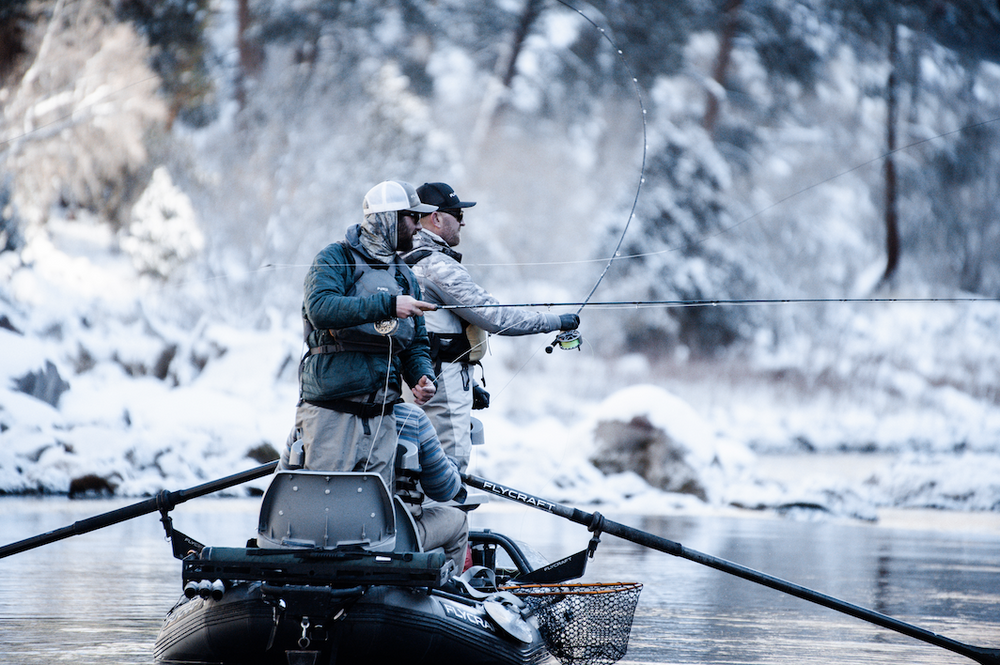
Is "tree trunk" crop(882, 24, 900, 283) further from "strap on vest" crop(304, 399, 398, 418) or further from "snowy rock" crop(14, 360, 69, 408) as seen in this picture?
"strap on vest" crop(304, 399, 398, 418)

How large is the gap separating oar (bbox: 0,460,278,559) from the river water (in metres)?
0.42

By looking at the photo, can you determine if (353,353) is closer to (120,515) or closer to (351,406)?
(351,406)

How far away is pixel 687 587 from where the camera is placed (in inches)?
296

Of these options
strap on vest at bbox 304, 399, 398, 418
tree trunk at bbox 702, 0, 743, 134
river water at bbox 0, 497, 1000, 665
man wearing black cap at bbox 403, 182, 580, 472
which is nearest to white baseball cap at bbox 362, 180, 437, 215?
strap on vest at bbox 304, 399, 398, 418

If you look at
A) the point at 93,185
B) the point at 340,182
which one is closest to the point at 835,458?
the point at 340,182

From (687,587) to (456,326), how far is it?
3201mm

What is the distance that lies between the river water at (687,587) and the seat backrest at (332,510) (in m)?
1.09

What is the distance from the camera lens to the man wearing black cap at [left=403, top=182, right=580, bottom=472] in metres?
5.05

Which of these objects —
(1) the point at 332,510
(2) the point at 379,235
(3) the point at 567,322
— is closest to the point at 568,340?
(3) the point at 567,322

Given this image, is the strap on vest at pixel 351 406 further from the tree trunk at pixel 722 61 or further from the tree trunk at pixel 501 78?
the tree trunk at pixel 722 61

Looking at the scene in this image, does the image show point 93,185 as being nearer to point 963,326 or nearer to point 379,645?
point 963,326

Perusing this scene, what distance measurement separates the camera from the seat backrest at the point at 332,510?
12.3 feet

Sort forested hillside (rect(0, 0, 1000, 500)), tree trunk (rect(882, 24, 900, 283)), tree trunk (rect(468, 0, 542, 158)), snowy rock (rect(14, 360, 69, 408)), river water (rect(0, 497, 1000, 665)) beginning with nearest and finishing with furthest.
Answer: river water (rect(0, 497, 1000, 665)) → snowy rock (rect(14, 360, 69, 408)) → forested hillside (rect(0, 0, 1000, 500)) → tree trunk (rect(882, 24, 900, 283)) → tree trunk (rect(468, 0, 542, 158))

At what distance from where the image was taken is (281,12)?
71.1 ft
